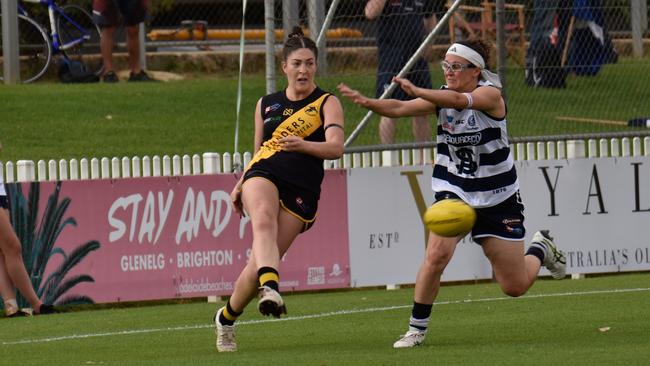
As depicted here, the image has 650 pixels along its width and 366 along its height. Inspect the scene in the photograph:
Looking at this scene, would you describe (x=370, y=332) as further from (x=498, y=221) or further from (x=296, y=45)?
(x=296, y=45)

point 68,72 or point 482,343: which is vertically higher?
point 68,72

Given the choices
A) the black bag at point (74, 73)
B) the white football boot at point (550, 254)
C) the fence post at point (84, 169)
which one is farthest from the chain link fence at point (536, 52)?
the black bag at point (74, 73)

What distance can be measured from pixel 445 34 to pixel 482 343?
8.52 meters

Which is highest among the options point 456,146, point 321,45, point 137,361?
point 321,45

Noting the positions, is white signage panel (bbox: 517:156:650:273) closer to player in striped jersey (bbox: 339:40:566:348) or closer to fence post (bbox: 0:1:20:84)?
player in striped jersey (bbox: 339:40:566:348)

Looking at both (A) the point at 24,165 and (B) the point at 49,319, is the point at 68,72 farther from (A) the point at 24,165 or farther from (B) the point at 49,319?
(B) the point at 49,319

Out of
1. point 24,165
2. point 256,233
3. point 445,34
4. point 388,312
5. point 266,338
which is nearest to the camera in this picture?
point 256,233

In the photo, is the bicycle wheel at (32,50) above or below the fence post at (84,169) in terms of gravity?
above

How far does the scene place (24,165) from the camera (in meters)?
13.9

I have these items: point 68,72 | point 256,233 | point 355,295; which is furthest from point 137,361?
point 68,72

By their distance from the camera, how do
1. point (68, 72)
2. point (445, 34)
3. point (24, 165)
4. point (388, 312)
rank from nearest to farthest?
point (388, 312)
point (24, 165)
point (445, 34)
point (68, 72)

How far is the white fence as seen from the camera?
14.1 meters

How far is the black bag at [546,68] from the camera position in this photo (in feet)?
50.0

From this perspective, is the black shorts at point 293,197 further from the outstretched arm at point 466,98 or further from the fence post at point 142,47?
the fence post at point 142,47
